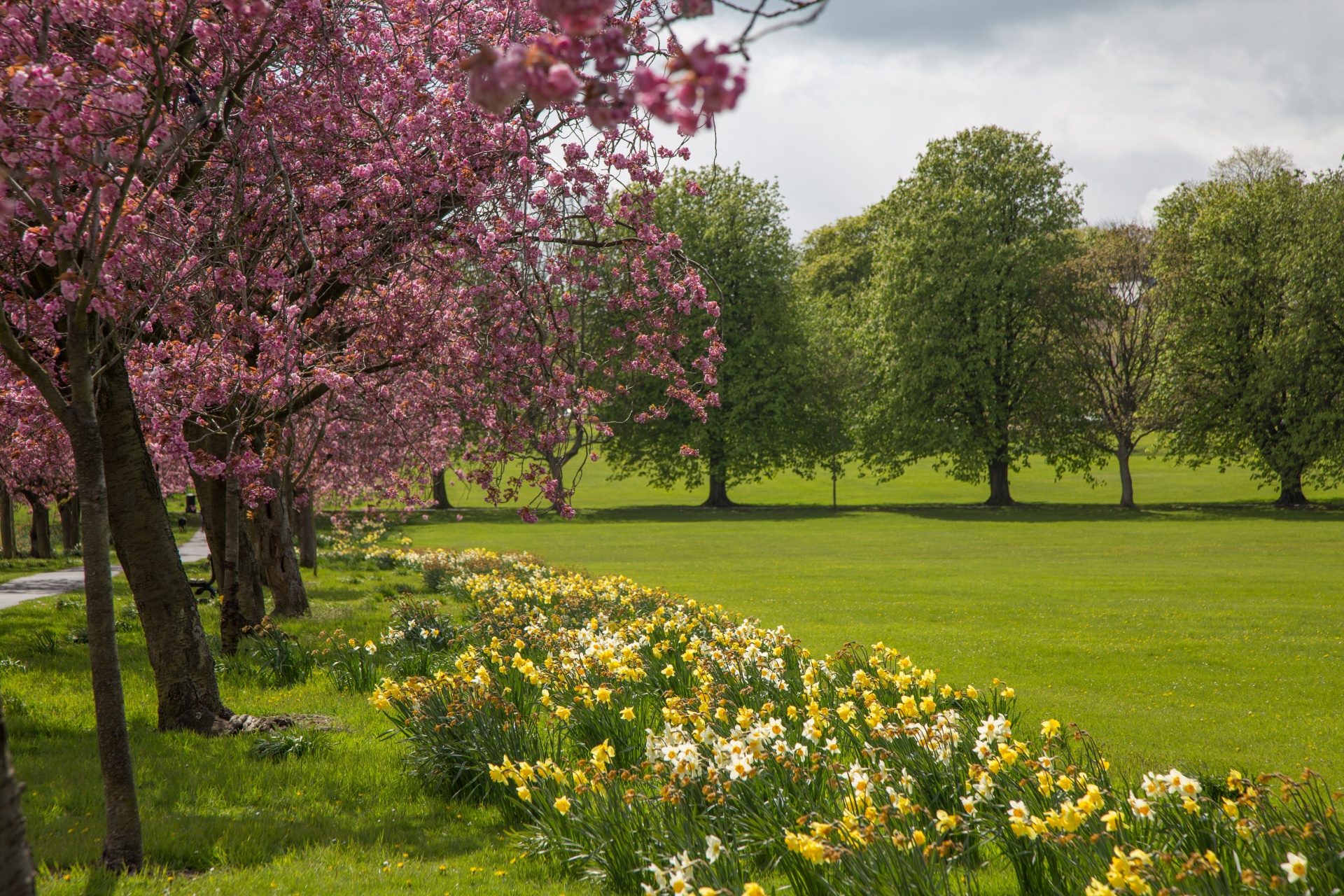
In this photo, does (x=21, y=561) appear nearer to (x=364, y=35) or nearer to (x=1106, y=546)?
(x=364, y=35)

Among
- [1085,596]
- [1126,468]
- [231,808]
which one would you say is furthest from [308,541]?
[1126,468]

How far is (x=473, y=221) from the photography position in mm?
8133

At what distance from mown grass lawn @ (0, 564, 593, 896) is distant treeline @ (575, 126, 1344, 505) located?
25903mm

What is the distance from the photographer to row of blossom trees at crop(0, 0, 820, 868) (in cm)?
492

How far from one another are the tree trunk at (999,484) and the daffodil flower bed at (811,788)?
36.7 m

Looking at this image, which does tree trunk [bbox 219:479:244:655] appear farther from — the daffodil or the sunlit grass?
the daffodil

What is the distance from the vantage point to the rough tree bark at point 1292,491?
36406 mm

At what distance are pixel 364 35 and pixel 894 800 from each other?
755cm

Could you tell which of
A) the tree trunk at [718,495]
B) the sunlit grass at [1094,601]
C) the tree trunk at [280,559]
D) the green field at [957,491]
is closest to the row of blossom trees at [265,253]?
the tree trunk at [280,559]

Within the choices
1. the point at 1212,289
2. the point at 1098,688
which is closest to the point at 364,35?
the point at 1098,688

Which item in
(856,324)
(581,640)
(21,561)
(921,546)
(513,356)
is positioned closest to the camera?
(581,640)

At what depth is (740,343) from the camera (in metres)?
42.2

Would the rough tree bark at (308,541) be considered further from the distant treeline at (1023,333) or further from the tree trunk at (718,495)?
the tree trunk at (718,495)

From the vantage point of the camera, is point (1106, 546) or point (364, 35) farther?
point (1106, 546)
